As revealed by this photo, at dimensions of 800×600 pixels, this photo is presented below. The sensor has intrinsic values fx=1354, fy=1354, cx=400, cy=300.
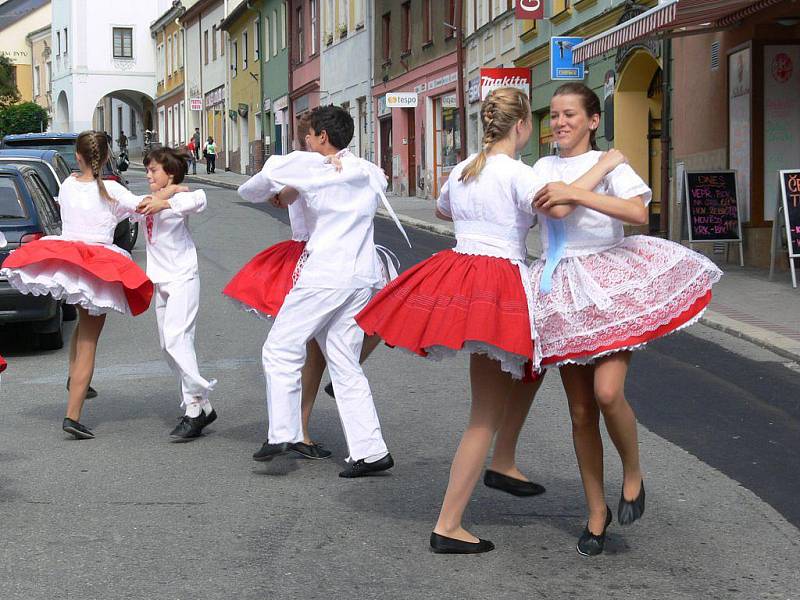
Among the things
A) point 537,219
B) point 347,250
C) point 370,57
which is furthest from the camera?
point 370,57

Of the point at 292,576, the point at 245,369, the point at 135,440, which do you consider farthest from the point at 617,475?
the point at 245,369

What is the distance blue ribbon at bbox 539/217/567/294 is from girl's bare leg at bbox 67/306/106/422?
3385 millimetres

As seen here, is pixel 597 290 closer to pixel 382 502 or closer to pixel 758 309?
pixel 382 502

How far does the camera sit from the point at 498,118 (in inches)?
197

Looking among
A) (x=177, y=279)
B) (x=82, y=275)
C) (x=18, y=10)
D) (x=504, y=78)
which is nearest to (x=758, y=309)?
(x=177, y=279)

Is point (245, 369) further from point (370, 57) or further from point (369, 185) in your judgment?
point (370, 57)

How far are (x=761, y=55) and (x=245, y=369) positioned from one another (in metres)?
10.0

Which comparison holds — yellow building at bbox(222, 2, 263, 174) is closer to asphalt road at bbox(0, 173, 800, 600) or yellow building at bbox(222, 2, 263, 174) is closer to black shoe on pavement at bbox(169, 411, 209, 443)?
asphalt road at bbox(0, 173, 800, 600)

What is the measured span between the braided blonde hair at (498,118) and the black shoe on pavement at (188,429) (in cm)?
287

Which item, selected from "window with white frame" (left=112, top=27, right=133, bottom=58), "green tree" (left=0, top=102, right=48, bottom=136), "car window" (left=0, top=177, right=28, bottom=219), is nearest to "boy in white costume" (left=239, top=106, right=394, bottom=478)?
"car window" (left=0, top=177, right=28, bottom=219)

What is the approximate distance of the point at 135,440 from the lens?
736cm

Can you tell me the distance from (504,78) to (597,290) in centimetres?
2135

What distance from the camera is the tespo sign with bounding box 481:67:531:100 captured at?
2509cm

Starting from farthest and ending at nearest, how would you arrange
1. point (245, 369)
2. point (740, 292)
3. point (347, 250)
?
point (740, 292) < point (245, 369) < point (347, 250)
